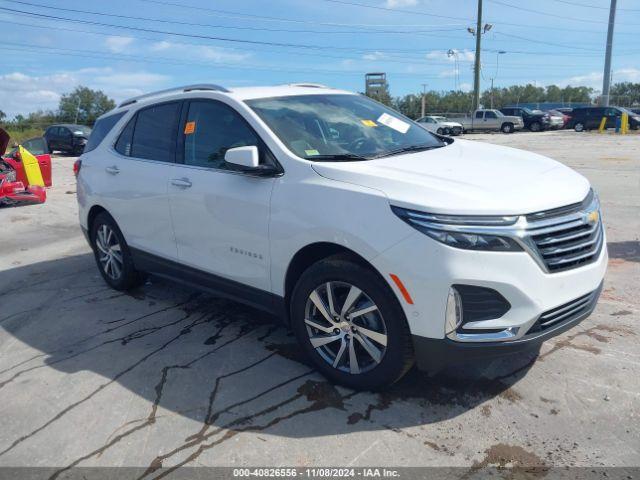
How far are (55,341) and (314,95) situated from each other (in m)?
2.92

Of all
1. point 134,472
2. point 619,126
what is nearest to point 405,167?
point 134,472

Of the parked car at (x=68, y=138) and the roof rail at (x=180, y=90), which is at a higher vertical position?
the roof rail at (x=180, y=90)

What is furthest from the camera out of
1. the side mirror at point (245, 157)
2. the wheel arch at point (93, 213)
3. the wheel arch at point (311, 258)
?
the wheel arch at point (93, 213)

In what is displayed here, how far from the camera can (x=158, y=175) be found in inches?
179

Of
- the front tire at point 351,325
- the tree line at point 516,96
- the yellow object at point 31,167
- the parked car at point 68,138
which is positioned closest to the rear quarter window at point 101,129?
the front tire at point 351,325

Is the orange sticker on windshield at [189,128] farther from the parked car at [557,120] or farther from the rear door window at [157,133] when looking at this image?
the parked car at [557,120]

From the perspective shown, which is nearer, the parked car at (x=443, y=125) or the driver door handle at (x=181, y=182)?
the driver door handle at (x=181, y=182)

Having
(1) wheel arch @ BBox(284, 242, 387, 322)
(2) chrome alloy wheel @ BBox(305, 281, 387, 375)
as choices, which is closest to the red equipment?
(1) wheel arch @ BBox(284, 242, 387, 322)

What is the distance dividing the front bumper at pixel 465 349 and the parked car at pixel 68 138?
84.5ft

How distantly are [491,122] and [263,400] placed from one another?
4027 centimetres

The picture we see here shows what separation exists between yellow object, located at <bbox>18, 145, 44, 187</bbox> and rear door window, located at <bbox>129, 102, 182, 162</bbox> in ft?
25.2

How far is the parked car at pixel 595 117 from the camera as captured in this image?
36.1m

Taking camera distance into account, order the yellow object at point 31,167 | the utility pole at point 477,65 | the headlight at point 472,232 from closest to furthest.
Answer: the headlight at point 472,232 → the yellow object at point 31,167 → the utility pole at point 477,65

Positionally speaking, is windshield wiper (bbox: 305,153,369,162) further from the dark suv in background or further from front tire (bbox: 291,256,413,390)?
the dark suv in background
